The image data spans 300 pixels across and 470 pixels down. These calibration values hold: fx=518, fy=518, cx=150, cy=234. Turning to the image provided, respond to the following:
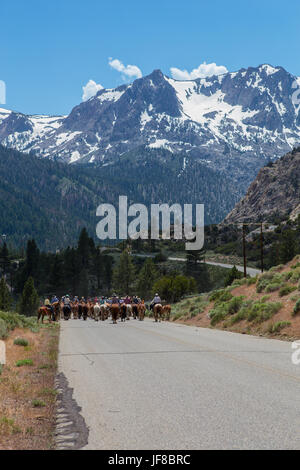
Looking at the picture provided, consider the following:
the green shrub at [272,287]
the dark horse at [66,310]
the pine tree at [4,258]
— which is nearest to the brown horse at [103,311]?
the dark horse at [66,310]

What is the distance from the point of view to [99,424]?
25.2 ft

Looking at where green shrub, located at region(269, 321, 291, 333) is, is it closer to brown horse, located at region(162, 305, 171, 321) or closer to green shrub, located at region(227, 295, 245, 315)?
green shrub, located at region(227, 295, 245, 315)

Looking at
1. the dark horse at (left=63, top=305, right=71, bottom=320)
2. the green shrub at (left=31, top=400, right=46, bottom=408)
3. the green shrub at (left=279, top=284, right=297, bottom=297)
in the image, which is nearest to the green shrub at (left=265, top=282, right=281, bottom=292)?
the green shrub at (left=279, top=284, right=297, bottom=297)

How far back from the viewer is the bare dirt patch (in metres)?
6.99

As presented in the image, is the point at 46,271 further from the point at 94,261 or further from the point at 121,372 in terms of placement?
the point at 121,372

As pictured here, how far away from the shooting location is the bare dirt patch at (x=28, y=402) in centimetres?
699

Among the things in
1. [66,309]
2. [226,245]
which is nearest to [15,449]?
[66,309]

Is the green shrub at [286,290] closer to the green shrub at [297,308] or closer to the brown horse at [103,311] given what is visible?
the green shrub at [297,308]

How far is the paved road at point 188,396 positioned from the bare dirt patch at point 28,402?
56 centimetres

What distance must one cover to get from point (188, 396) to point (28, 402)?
3.02 m

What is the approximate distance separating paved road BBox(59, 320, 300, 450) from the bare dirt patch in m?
0.56

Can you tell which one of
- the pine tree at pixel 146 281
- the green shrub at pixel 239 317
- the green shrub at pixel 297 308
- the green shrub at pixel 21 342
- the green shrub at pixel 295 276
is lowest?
the pine tree at pixel 146 281

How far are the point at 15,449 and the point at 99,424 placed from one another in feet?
5.07

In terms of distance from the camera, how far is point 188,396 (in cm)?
955
